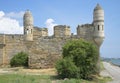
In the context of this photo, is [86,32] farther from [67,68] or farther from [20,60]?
[20,60]

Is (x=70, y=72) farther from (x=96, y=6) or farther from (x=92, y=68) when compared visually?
(x=96, y=6)

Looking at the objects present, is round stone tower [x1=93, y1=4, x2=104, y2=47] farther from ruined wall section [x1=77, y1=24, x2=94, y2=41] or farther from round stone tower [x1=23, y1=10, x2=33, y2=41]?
round stone tower [x1=23, y1=10, x2=33, y2=41]

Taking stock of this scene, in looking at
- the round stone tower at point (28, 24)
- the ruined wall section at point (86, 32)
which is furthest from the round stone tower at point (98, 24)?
the round stone tower at point (28, 24)

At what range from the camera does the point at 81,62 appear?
76.4 ft

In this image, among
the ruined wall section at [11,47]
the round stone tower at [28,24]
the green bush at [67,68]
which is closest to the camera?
the green bush at [67,68]

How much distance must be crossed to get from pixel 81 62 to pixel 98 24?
266 inches

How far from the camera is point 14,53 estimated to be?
37688 mm

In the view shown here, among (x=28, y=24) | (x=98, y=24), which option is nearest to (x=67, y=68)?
(x=98, y=24)

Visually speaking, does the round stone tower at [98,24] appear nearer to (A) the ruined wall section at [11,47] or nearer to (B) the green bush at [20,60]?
(B) the green bush at [20,60]

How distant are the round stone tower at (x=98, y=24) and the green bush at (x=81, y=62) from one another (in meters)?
4.99

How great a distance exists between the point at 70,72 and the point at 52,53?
6.89m

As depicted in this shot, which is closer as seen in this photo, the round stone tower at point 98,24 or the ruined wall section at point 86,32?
the round stone tower at point 98,24

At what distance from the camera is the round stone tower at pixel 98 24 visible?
28.6m

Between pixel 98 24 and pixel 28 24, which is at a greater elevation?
pixel 28 24
